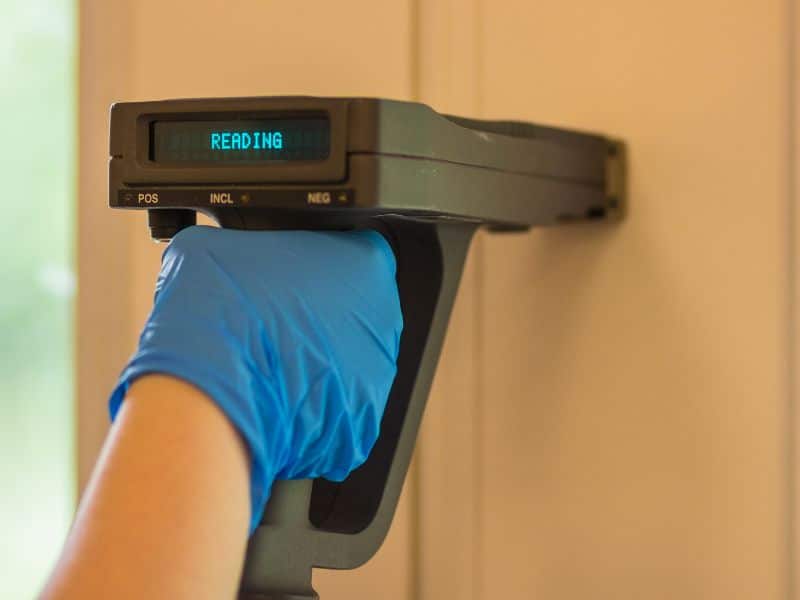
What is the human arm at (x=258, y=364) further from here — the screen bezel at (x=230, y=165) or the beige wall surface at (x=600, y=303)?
the beige wall surface at (x=600, y=303)

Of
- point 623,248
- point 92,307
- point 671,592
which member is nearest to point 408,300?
point 623,248

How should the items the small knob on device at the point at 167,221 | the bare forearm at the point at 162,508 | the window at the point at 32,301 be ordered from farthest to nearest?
the window at the point at 32,301 → the small knob on device at the point at 167,221 → the bare forearm at the point at 162,508

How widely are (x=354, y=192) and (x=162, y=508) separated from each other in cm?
19

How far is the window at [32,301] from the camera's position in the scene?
1.18 meters

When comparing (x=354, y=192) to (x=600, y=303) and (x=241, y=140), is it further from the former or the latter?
(x=600, y=303)

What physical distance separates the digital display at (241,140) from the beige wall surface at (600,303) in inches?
11.3

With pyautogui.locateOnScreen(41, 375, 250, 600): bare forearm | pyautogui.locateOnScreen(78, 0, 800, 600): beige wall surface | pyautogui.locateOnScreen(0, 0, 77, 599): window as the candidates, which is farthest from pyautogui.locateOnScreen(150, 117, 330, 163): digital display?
pyautogui.locateOnScreen(0, 0, 77, 599): window

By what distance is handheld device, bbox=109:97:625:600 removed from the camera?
1.95 feet

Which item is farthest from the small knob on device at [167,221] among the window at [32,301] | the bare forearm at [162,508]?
the window at [32,301]

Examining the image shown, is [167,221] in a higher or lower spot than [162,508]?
higher

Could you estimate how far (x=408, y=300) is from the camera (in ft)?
2.45

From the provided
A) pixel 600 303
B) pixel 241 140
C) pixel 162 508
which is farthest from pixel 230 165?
pixel 600 303

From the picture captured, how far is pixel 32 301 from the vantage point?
47.8 inches

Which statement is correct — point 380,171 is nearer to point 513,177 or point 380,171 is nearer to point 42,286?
point 513,177
